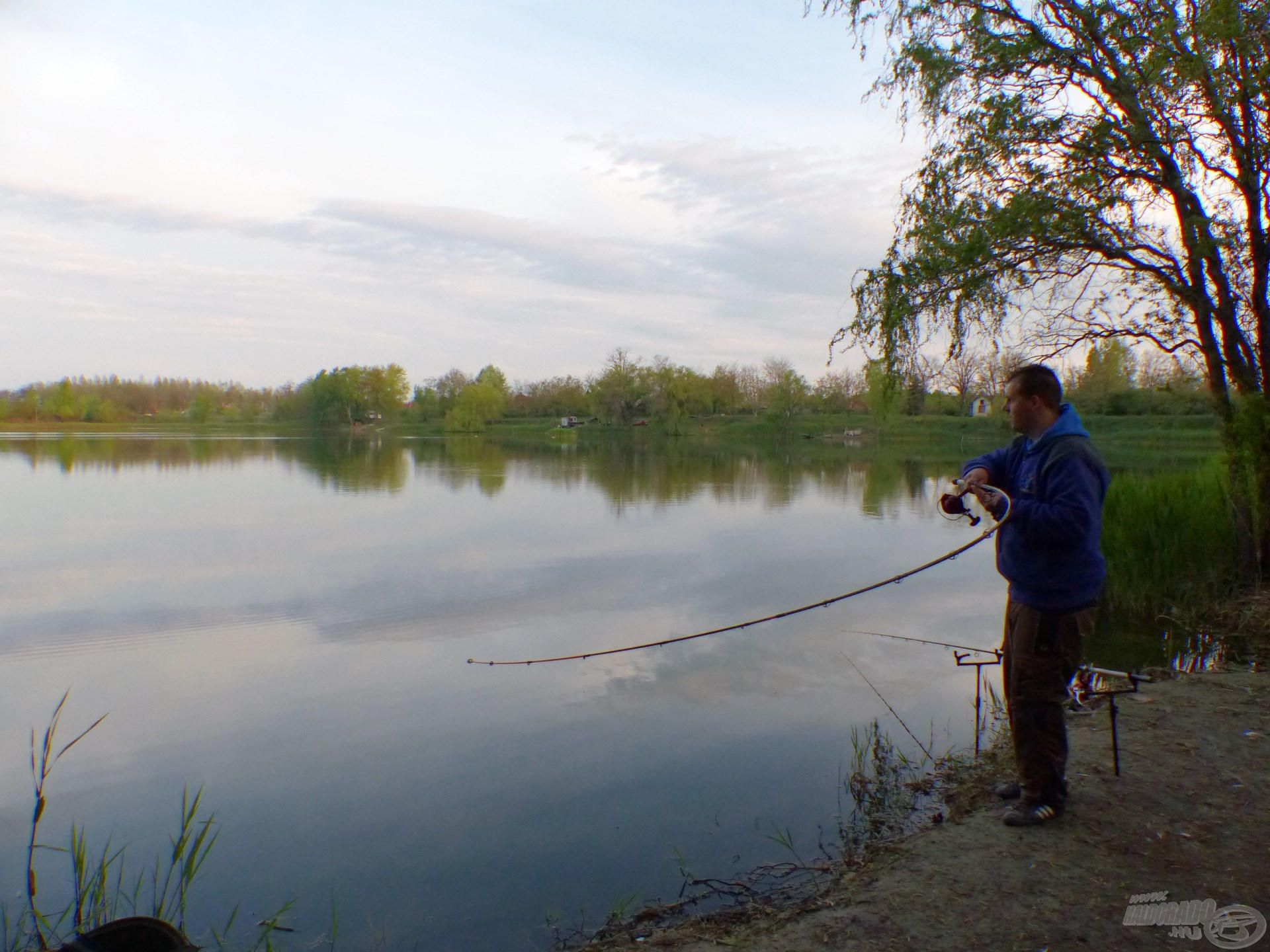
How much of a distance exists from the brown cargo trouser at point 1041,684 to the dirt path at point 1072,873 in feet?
0.73

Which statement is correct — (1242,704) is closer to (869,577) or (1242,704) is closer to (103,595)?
(869,577)

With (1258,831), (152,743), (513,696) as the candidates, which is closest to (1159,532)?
(1258,831)

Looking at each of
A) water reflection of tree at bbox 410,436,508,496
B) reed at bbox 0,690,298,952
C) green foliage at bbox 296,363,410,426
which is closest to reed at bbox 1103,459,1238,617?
reed at bbox 0,690,298,952

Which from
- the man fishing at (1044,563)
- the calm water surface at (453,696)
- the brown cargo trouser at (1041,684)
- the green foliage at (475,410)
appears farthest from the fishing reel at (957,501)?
the green foliage at (475,410)

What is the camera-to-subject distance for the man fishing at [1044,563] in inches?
129

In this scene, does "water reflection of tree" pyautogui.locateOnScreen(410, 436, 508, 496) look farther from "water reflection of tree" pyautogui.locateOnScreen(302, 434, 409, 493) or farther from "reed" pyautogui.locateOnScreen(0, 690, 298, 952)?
"reed" pyautogui.locateOnScreen(0, 690, 298, 952)

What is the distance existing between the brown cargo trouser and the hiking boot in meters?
0.02

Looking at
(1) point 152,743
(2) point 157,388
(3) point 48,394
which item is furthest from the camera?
(2) point 157,388

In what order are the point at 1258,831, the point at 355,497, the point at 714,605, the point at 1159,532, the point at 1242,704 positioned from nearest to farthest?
1. the point at 1258,831
2. the point at 1242,704
3. the point at 1159,532
4. the point at 714,605
5. the point at 355,497

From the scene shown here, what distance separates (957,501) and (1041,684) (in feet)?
2.60

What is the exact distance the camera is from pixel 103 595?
10008 millimetres

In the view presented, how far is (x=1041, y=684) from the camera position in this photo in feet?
11.4

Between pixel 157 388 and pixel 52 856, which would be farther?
pixel 157 388

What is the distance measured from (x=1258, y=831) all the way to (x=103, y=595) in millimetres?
10796
